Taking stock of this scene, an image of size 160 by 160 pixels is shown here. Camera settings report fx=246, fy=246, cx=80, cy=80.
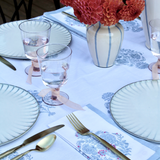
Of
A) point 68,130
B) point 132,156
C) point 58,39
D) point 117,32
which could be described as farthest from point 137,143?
point 58,39

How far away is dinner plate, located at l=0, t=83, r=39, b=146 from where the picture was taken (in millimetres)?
595

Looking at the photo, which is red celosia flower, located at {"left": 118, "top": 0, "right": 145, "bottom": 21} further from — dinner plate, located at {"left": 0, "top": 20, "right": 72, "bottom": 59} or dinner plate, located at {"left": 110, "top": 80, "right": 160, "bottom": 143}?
dinner plate, located at {"left": 0, "top": 20, "right": 72, "bottom": 59}

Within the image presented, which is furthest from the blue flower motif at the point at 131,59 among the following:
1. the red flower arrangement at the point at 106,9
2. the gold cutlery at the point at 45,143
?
the gold cutlery at the point at 45,143

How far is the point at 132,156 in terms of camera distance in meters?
0.55

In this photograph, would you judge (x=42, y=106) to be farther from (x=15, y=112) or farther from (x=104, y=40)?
(x=104, y=40)

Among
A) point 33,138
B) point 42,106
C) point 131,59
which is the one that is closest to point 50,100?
point 42,106

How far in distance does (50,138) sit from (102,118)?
6.0 inches

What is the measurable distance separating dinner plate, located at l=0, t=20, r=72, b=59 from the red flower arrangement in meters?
0.28

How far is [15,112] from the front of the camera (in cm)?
66

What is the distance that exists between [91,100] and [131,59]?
302 millimetres

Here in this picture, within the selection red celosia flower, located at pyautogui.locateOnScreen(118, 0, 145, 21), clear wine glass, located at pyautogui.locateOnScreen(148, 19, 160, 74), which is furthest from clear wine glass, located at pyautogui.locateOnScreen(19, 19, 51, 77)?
clear wine glass, located at pyautogui.locateOnScreen(148, 19, 160, 74)

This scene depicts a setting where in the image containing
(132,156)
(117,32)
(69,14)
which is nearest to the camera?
(132,156)

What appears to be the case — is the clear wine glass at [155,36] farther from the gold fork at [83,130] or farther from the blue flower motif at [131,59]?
the gold fork at [83,130]

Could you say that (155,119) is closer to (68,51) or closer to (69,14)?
(68,51)
